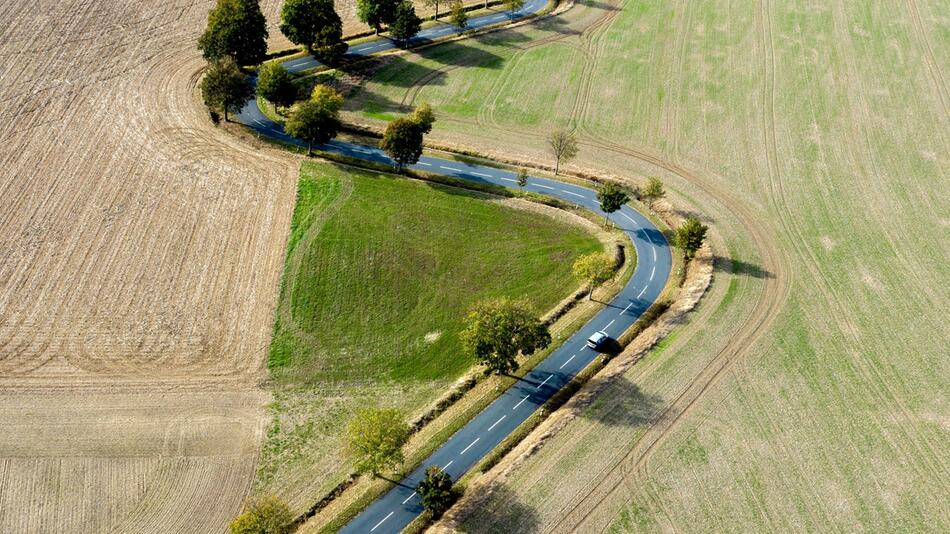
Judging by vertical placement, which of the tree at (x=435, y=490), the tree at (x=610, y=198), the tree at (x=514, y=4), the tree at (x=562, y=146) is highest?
the tree at (x=514, y=4)

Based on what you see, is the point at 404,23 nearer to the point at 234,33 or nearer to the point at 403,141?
the point at 234,33

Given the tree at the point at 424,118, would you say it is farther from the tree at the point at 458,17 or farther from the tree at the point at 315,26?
the tree at the point at 458,17

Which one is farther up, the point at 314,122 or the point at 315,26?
the point at 315,26

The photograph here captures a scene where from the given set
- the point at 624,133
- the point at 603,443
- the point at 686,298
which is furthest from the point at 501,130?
the point at 603,443

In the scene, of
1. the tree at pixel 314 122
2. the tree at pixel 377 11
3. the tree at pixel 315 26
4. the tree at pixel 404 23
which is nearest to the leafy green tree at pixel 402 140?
the tree at pixel 314 122

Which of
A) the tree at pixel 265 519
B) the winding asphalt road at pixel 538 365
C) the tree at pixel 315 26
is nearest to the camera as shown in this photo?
the tree at pixel 265 519

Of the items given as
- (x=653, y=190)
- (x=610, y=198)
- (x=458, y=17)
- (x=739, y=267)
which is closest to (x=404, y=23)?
(x=458, y=17)
